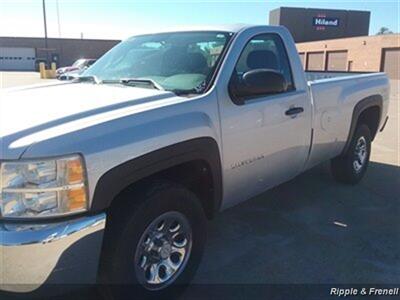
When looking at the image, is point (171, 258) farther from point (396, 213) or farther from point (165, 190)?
point (396, 213)

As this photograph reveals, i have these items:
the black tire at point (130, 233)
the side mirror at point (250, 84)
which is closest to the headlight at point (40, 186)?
the black tire at point (130, 233)

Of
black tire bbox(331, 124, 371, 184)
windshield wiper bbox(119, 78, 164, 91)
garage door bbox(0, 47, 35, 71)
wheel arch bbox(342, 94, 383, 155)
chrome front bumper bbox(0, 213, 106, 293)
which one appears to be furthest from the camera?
garage door bbox(0, 47, 35, 71)

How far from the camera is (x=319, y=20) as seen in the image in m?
67.3

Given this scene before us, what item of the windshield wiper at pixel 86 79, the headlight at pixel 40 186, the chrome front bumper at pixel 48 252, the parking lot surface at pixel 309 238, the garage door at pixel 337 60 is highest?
the windshield wiper at pixel 86 79

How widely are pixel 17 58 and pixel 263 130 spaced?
6666cm

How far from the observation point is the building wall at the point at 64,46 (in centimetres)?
6350

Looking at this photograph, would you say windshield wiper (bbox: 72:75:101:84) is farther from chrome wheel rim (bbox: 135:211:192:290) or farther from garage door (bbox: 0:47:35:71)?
garage door (bbox: 0:47:35:71)

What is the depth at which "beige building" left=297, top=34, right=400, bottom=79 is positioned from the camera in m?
33.2

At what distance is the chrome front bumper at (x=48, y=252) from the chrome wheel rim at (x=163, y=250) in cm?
38

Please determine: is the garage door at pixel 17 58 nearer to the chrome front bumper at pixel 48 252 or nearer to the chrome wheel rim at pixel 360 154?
the chrome wheel rim at pixel 360 154

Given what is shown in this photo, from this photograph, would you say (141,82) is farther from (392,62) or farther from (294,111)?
(392,62)

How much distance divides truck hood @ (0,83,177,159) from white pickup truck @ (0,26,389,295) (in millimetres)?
11

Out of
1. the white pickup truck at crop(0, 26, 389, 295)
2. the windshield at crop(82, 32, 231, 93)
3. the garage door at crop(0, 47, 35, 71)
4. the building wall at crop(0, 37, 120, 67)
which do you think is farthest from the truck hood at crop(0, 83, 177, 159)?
the garage door at crop(0, 47, 35, 71)

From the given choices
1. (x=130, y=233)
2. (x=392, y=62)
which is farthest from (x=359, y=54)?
(x=130, y=233)
